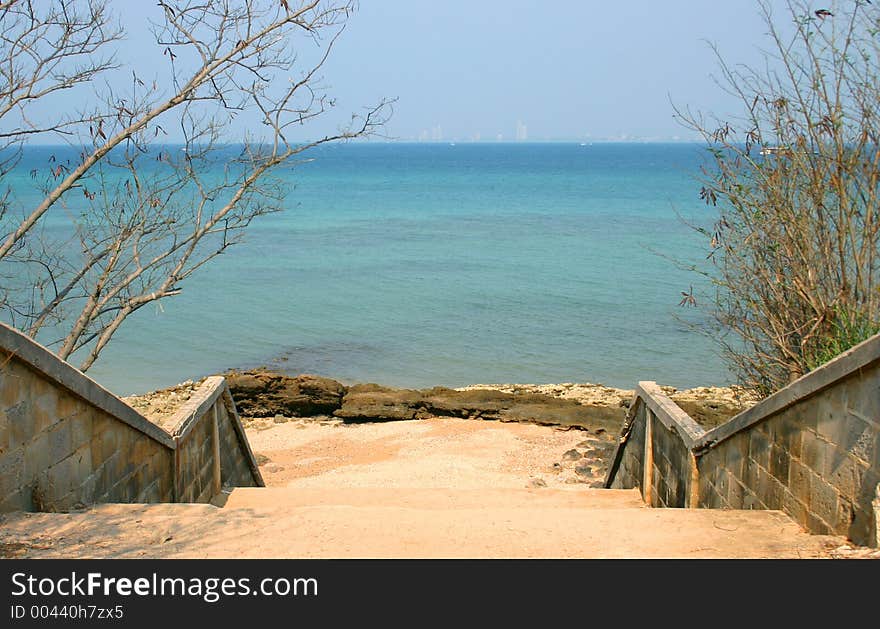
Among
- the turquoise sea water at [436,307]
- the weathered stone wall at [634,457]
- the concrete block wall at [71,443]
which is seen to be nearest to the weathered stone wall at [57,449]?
the concrete block wall at [71,443]

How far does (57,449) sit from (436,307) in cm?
2072

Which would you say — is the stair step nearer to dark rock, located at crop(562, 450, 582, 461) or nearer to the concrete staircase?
the concrete staircase

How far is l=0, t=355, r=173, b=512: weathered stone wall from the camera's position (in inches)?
183

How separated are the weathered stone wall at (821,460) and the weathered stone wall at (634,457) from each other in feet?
7.50

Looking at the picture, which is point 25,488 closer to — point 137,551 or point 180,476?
point 137,551

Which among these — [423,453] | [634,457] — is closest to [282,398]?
[423,453]

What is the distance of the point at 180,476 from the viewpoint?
23.0 feet

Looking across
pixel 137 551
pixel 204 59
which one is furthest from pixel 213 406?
pixel 137 551

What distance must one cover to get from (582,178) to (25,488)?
88.4 meters

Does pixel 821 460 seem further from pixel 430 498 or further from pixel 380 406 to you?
pixel 380 406

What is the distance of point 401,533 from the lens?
474 cm

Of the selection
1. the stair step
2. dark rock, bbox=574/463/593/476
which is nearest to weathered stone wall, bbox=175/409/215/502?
the stair step

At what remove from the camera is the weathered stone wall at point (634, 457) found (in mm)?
8484

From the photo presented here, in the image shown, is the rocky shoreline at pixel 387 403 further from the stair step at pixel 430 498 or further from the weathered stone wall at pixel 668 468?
the weathered stone wall at pixel 668 468
